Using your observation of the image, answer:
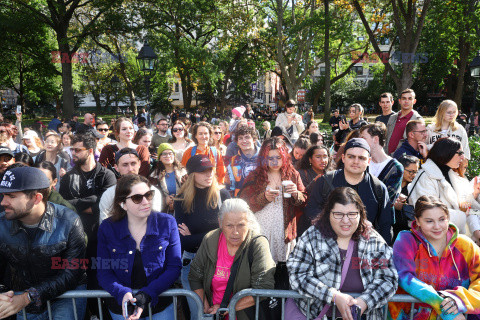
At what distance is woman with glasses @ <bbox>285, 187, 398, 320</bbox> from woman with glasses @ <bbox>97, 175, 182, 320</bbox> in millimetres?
1050

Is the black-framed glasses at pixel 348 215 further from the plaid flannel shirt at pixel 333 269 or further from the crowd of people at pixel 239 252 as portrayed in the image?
the plaid flannel shirt at pixel 333 269

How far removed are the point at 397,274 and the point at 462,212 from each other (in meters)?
1.41

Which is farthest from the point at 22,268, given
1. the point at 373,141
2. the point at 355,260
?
the point at 373,141

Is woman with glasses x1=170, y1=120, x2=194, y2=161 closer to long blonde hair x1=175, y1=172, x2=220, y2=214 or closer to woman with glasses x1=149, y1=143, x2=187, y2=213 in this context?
woman with glasses x1=149, y1=143, x2=187, y2=213

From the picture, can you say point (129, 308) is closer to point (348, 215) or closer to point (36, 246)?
point (36, 246)

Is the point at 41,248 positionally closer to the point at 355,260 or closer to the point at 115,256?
the point at 115,256

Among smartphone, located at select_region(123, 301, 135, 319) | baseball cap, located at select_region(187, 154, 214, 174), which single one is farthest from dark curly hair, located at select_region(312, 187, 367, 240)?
smartphone, located at select_region(123, 301, 135, 319)

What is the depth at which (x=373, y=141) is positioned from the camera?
4047 mm

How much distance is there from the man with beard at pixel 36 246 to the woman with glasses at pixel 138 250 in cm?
25

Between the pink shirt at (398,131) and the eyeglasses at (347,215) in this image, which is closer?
the eyeglasses at (347,215)

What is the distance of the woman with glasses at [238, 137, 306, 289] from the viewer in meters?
3.75

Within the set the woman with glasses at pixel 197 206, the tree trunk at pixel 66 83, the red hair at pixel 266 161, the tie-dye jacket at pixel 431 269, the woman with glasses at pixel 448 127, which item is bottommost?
the tie-dye jacket at pixel 431 269

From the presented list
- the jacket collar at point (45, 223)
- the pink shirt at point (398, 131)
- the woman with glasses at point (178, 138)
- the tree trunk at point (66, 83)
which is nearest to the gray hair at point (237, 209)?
the jacket collar at point (45, 223)

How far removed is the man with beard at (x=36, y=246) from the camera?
251 centimetres
